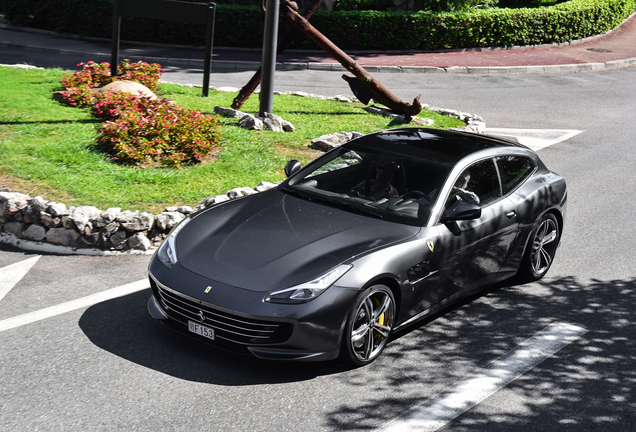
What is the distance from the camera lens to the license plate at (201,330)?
5.26 meters

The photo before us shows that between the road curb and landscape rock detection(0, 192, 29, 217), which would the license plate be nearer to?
landscape rock detection(0, 192, 29, 217)

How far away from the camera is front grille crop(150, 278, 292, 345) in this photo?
5.10 metres

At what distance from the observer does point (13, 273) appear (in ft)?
23.0

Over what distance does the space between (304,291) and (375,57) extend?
61.2 ft

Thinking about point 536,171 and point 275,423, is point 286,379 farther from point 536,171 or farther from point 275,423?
point 536,171

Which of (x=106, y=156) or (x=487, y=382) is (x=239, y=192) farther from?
(x=487, y=382)

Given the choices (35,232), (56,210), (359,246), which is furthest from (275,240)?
(35,232)

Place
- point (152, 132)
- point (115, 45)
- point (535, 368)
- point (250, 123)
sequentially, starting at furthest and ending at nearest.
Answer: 1. point (115, 45)
2. point (250, 123)
3. point (152, 132)
4. point (535, 368)

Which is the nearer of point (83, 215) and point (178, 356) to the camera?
point (178, 356)

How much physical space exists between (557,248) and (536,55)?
685 inches

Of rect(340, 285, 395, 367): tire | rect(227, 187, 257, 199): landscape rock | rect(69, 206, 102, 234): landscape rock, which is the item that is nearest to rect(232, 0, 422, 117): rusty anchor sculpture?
rect(227, 187, 257, 199): landscape rock

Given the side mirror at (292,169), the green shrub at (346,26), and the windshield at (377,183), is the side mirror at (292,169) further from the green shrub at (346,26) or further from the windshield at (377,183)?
the green shrub at (346,26)

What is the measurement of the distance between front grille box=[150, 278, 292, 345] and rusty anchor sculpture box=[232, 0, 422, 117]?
8.11 m

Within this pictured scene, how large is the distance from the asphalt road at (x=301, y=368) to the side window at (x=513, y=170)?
1071 mm
